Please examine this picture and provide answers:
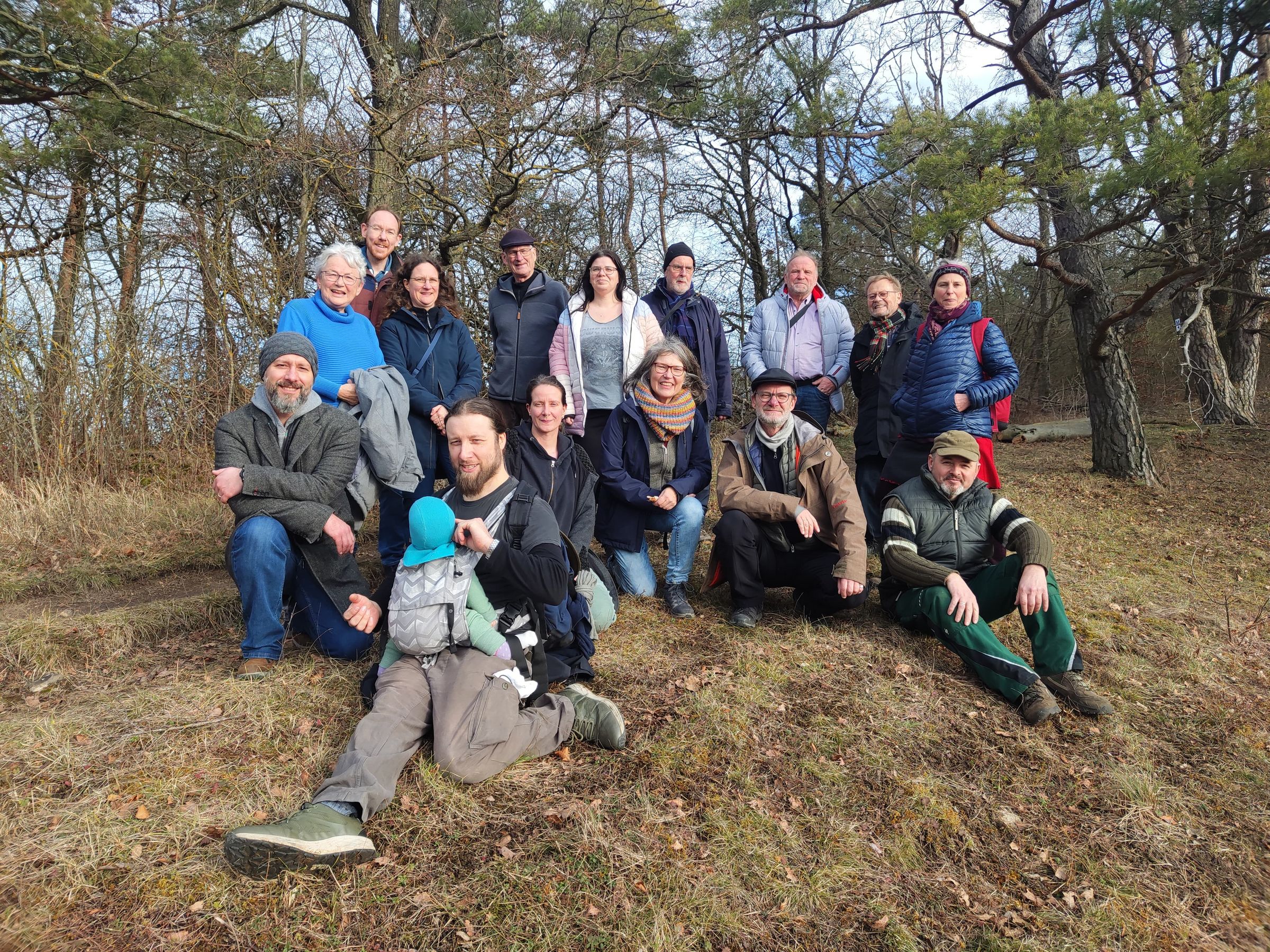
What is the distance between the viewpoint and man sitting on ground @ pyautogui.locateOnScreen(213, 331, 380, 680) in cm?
341

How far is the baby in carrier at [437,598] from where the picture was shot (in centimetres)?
277

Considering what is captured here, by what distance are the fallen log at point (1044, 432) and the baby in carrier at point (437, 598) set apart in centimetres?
974

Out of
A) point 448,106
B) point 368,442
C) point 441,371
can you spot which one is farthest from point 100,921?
point 448,106

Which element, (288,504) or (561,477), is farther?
(561,477)

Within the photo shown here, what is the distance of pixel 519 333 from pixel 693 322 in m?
1.19

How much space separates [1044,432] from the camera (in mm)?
10828

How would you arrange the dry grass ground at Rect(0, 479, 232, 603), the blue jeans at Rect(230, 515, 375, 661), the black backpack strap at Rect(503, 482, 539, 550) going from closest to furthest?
the black backpack strap at Rect(503, 482, 539, 550) → the blue jeans at Rect(230, 515, 375, 661) → the dry grass ground at Rect(0, 479, 232, 603)

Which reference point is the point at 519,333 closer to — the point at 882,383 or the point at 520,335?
the point at 520,335

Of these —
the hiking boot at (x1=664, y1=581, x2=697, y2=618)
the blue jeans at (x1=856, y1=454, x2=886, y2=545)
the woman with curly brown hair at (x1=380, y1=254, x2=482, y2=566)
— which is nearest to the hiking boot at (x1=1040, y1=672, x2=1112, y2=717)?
the blue jeans at (x1=856, y1=454, x2=886, y2=545)

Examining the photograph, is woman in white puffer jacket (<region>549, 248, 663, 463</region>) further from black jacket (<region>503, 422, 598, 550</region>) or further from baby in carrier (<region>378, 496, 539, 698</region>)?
baby in carrier (<region>378, 496, 539, 698</region>)

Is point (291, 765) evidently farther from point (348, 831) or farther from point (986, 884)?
point (986, 884)

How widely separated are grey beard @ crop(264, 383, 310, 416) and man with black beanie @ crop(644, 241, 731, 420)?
7.77ft

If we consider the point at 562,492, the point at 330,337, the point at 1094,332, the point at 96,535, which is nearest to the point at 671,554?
the point at 562,492

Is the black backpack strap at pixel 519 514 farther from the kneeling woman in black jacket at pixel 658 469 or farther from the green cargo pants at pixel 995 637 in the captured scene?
the green cargo pants at pixel 995 637
